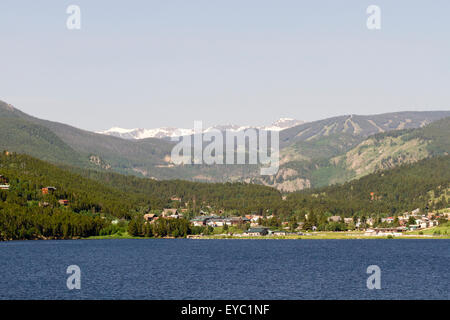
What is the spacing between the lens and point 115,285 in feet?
490

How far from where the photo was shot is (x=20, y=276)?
16612 cm
